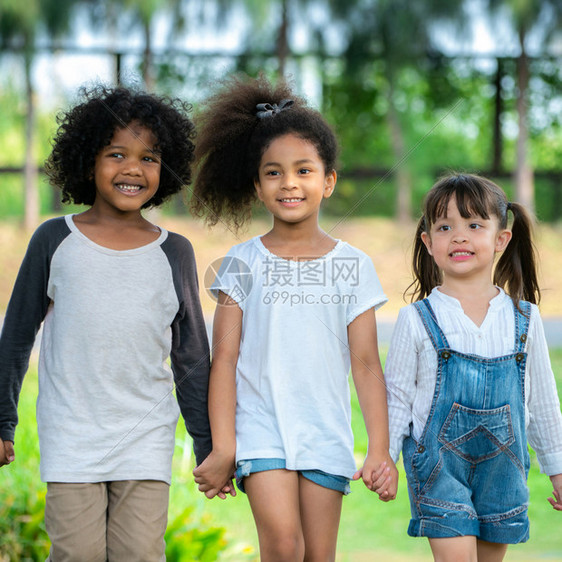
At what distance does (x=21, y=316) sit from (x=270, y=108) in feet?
3.21

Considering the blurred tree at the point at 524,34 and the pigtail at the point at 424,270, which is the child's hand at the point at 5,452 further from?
the blurred tree at the point at 524,34

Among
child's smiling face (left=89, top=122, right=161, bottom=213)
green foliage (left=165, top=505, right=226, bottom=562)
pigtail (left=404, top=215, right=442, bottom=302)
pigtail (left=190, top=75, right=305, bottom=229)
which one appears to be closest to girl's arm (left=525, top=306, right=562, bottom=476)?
pigtail (left=404, top=215, right=442, bottom=302)

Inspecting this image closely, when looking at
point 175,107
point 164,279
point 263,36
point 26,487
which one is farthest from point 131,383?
point 263,36

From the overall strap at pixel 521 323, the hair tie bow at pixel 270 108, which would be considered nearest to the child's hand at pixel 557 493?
the overall strap at pixel 521 323

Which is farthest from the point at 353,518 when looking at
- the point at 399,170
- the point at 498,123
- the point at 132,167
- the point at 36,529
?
the point at 498,123

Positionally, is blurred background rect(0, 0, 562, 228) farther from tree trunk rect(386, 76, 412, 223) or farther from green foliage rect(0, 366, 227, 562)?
green foliage rect(0, 366, 227, 562)

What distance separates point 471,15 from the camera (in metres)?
10.0

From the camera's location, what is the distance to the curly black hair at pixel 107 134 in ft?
7.99

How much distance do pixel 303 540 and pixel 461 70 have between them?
9.54m

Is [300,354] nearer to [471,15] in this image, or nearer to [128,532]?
[128,532]

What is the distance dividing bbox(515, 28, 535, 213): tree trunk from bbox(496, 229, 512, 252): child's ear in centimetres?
816

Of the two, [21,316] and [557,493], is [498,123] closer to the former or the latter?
[557,493]

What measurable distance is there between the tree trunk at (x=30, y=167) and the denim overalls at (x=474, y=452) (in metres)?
8.96

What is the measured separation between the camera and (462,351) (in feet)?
7.28
